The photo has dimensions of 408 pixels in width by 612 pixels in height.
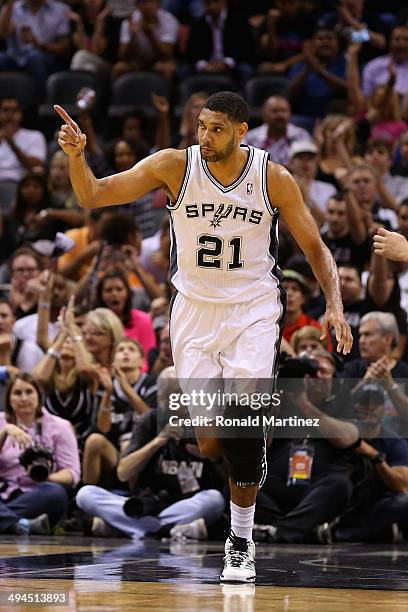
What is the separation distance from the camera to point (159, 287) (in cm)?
1134

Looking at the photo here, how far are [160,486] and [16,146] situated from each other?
5.98m

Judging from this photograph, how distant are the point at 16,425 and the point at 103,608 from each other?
4.78m

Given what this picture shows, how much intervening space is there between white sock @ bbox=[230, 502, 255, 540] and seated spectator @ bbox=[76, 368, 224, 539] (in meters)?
2.57

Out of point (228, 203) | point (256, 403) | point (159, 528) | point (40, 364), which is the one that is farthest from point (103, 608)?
point (40, 364)

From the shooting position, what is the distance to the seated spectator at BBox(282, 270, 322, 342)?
32.8 ft

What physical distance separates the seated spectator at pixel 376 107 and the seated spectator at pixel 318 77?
1.64 ft

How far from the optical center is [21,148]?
14.1 meters

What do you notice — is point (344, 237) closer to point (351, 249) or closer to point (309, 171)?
point (351, 249)

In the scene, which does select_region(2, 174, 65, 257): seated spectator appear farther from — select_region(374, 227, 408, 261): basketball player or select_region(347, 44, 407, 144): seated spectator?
select_region(374, 227, 408, 261): basketball player

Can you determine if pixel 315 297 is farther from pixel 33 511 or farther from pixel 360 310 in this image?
pixel 33 511

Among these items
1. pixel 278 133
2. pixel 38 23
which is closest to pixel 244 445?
pixel 278 133

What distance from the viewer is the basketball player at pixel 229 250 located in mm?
6188

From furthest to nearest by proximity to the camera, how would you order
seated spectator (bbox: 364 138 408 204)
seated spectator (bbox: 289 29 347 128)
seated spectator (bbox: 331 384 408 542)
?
seated spectator (bbox: 289 29 347 128), seated spectator (bbox: 364 138 408 204), seated spectator (bbox: 331 384 408 542)

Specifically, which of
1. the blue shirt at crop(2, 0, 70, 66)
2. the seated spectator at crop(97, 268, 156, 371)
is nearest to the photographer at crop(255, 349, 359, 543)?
the seated spectator at crop(97, 268, 156, 371)
